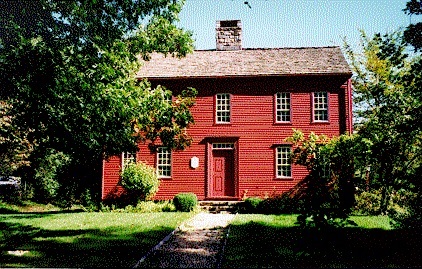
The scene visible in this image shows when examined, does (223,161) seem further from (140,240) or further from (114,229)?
(140,240)

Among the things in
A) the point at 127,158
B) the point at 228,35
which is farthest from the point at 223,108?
the point at 127,158

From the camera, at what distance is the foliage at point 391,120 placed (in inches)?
344

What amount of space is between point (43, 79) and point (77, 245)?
4.85m

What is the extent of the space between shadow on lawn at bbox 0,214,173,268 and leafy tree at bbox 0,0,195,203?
2716mm

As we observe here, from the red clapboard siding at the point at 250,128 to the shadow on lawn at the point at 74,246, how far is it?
303 inches

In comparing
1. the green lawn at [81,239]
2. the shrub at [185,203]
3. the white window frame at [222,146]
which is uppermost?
the white window frame at [222,146]

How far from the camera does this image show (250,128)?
19656mm

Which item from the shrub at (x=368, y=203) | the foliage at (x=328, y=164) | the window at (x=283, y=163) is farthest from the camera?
the window at (x=283, y=163)

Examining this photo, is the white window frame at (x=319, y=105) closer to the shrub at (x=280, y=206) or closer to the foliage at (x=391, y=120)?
the foliage at (x=391, y=120)

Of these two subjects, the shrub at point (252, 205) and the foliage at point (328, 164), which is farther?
the shrub at point (252, 205)

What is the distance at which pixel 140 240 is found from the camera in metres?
10.1

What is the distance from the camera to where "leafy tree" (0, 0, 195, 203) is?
9.67 meters

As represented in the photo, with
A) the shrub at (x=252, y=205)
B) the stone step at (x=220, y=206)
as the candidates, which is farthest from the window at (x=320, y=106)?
the stone step at (x=220, y=206)

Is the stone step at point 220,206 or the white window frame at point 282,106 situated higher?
the white window frame at point 282,106
